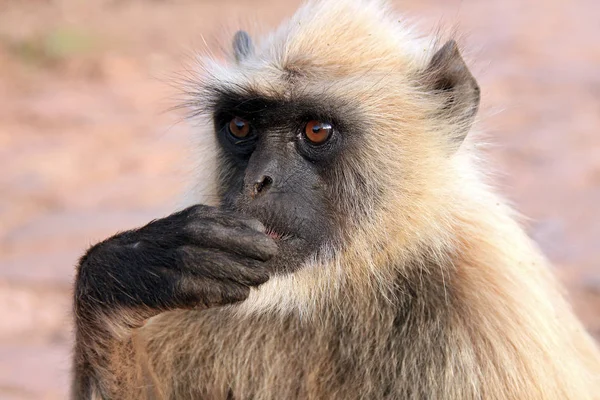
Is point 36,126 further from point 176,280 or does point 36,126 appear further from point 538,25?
point 176,280

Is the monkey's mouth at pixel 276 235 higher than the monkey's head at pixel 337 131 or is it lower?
lower

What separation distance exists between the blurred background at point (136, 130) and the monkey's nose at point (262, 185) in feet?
3.15

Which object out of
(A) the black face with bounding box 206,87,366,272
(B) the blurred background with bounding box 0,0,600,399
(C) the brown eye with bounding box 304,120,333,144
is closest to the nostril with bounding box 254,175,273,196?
(A) the black face with bounding box 206,87,366,272

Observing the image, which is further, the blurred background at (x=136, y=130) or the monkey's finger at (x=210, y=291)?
the blurred background at (x=136, y=130)

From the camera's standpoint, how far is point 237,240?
320 centimetres

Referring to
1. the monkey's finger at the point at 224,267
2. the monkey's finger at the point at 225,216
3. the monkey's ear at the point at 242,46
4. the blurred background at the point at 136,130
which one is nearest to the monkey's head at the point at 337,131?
the monkey's finger at the point at 225,216

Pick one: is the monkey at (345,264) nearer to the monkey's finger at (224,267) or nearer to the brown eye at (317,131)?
the brown eye at (317,131)

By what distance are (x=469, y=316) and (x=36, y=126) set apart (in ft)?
21.7

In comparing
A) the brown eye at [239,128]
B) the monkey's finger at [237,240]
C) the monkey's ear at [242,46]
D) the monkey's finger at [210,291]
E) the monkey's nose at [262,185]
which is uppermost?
the monkey's ear at [242,46]

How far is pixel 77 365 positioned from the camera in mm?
3801

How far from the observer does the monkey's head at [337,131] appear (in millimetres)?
3492

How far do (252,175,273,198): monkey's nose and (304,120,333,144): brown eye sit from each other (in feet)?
0.85

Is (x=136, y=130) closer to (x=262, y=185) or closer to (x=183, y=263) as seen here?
(x=262, y=185)

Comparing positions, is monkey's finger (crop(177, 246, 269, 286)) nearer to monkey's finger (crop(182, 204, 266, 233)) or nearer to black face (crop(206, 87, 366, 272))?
monkey's finger (crop(182, 204, 266, 233))
